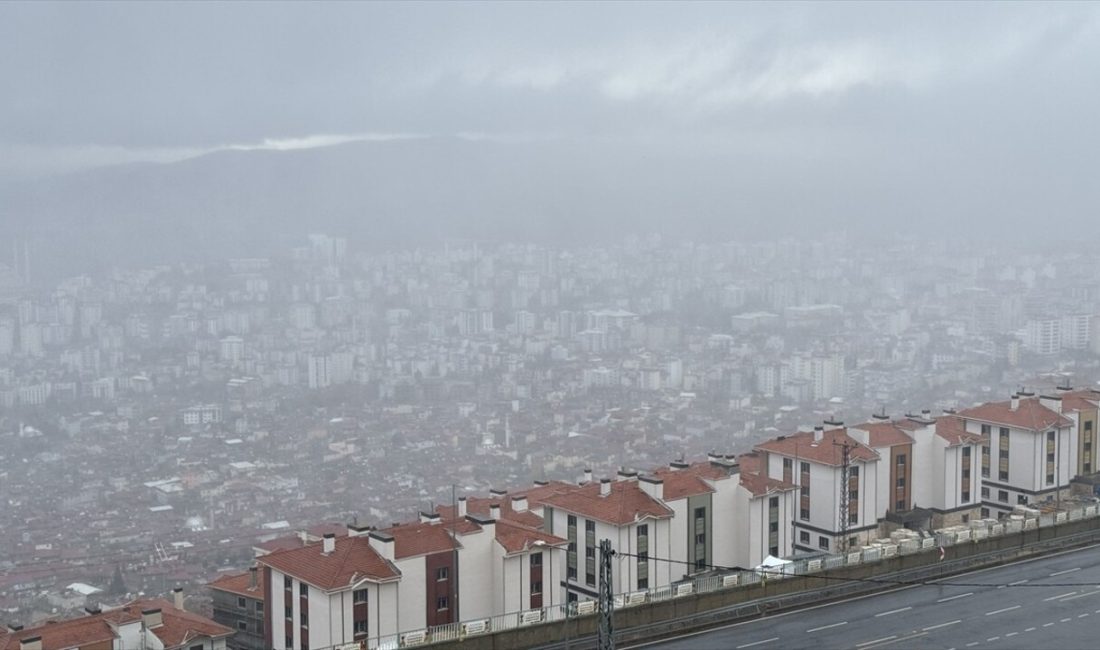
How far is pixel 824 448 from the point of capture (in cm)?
2775

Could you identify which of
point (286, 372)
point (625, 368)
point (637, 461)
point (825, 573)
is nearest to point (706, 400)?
point (625, 368)

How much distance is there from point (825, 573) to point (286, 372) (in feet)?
346

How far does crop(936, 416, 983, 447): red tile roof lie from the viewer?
95.4 ft

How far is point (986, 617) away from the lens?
60.7 ft

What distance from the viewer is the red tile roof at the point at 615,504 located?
23156 mm

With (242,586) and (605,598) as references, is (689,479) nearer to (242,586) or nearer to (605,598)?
(242,586)

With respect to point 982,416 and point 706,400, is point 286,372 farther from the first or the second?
point 982,416

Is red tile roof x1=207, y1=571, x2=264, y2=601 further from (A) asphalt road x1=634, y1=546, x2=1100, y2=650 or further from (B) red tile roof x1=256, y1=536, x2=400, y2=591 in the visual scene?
(A) asphalt road x1=634, y1=546, x2=1100, y2=650

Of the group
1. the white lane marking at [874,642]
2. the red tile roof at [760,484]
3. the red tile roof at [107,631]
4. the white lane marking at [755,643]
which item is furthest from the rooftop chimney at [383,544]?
the red tile roof at [760,484]

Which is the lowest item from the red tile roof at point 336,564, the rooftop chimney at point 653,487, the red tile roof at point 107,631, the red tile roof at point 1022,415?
the red tile roof at point 107,631

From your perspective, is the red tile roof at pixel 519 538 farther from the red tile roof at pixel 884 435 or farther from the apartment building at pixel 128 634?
the red tile roof at pixel 884 435

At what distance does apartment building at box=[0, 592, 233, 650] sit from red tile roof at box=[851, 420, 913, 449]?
15.9 meters

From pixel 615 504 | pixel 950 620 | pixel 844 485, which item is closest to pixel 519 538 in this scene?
pixel 615 504

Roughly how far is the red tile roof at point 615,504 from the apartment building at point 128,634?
295 inches
